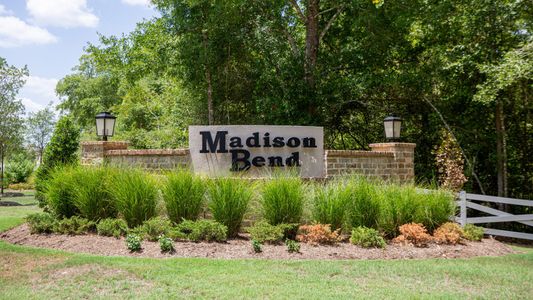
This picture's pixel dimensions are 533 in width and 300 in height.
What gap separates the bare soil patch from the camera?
757cm

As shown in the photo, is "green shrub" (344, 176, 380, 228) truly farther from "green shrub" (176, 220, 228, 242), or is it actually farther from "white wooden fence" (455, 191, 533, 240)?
"white wooden fence" (455, 191, 533, 240)

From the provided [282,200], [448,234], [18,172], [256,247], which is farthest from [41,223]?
[18,172]

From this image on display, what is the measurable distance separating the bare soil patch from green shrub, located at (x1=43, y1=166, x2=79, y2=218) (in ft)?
2.65

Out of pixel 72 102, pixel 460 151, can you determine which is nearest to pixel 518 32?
pixel 460 151

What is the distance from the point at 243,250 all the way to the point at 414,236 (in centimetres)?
295

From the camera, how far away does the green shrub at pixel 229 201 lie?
8539 mm

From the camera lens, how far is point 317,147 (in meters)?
11.0

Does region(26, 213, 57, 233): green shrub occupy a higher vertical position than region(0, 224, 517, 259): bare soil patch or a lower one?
higher

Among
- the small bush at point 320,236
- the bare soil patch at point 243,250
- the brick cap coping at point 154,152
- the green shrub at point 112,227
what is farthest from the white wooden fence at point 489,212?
the green shrub at point 112,227

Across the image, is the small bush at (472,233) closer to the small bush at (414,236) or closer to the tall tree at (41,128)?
the small bush at (414,236)

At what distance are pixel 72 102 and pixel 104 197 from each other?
4371 centimetres

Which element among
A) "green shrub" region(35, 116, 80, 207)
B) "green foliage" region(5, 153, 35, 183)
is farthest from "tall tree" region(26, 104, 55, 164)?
"green shrub" region(35, 116, 80, 207)

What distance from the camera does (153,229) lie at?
8266 mm

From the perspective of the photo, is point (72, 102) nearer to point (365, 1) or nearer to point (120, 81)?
point (120, 81)
